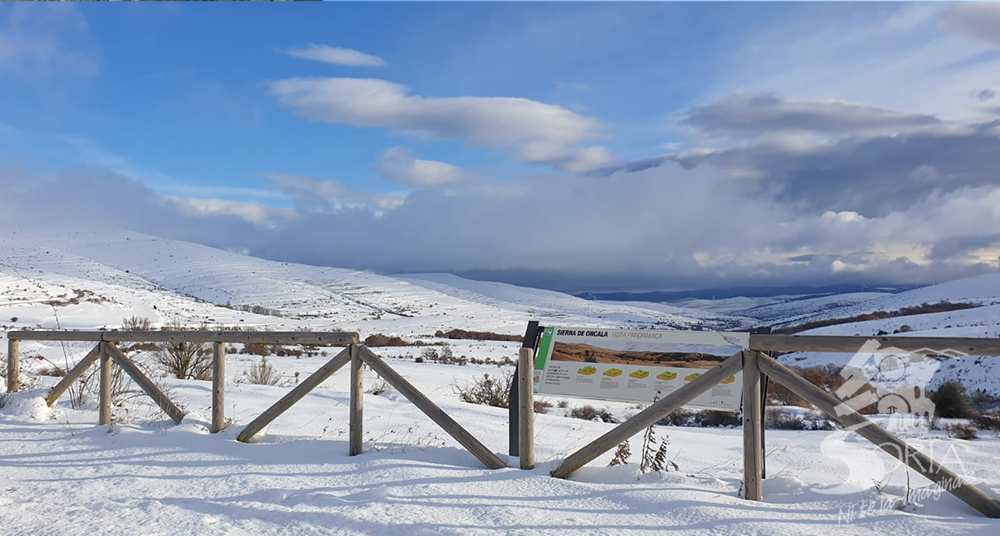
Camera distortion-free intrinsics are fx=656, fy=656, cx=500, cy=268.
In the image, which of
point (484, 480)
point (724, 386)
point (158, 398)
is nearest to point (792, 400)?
point (724, 386)

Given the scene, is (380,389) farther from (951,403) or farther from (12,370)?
(951,403)

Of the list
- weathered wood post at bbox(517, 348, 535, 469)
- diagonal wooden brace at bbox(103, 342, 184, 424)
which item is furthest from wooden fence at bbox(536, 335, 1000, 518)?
diagonal wooden brace at bbox(103, 342, 184, 424)

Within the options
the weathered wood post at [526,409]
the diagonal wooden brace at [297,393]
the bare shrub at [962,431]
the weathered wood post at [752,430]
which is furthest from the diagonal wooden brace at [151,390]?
the bare shrub at [962,431]

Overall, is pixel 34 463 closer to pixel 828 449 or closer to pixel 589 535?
pixel 589 535

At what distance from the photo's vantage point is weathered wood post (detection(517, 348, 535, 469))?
6875 millimetres

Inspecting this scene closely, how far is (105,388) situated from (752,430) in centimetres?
848

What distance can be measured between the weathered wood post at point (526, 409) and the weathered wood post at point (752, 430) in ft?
6.90

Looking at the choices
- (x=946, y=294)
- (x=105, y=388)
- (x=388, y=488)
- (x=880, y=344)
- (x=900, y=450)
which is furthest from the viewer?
(x=946, y=294)

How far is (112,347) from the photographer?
9242mm

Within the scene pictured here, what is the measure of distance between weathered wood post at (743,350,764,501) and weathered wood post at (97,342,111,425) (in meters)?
8.40

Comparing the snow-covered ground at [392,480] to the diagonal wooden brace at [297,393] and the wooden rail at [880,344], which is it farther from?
the wooden rail at [880,344]

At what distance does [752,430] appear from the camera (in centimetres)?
593

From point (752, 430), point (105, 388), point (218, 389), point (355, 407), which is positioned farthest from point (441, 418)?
point (105, 388)

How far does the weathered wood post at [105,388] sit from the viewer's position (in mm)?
9211
